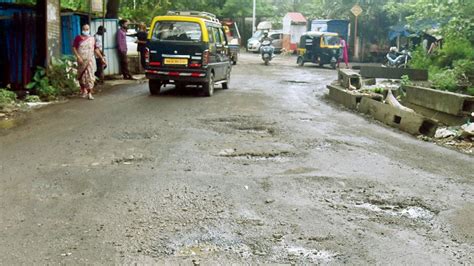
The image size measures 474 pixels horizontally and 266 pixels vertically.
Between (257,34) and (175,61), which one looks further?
(257,34)

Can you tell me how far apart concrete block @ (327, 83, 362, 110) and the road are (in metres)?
2.55

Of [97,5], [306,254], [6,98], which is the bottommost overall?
[306,254]

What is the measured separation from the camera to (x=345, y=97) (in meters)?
13.3

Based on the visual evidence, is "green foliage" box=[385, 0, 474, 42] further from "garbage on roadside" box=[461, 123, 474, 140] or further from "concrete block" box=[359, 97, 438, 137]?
"garbage on roadside" box=[461, 123, 474, 140]

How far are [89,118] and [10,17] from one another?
4.15 m

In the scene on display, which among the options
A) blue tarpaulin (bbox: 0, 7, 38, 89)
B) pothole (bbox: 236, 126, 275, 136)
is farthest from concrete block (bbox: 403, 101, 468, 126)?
blue tarpaulin (bbox: 0, 7, 38, 89)

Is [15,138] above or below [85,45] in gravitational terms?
below

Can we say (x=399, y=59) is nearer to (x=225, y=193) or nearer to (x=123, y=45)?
(x=123, y=45)

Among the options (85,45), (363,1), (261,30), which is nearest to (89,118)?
(85,45)

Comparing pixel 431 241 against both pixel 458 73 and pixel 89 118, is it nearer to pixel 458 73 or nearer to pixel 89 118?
pixel 89 118

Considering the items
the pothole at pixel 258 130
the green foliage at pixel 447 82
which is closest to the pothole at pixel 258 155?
the pothole at pixel 258 130

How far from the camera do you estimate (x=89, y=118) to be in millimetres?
9836

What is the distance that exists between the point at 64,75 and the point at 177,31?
118 inches

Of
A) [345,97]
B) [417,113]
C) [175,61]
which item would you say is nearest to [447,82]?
[345,97]
